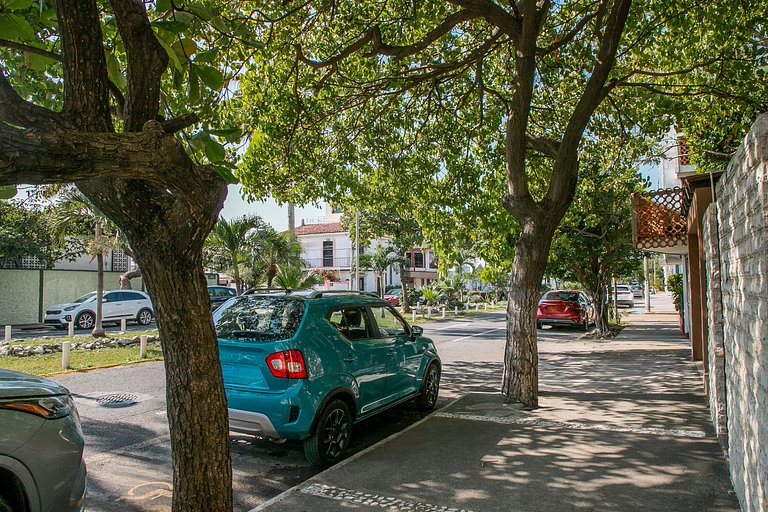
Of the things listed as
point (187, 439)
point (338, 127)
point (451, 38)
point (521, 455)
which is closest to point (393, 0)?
point (451, 38)

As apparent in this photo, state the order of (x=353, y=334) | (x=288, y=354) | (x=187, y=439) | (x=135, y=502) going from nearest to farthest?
1. (x=187, y=439)
2. (x=135, y=502)
3. (x=288, y=354)
4. (x=353, y=334)

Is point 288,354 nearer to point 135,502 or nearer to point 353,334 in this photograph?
point 353,334

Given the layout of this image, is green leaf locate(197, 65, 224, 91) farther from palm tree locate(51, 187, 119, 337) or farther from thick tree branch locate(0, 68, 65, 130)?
palm tree locate(51, 187, 119, 337)

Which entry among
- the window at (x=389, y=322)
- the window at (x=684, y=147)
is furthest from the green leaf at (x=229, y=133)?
Result: the window at (x=684, y=147)

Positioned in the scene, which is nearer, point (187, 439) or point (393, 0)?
point (187, 439)

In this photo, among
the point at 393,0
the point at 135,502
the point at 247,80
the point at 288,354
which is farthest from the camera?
the point at 393,0

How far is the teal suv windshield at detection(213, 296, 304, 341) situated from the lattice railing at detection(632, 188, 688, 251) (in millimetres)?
9295

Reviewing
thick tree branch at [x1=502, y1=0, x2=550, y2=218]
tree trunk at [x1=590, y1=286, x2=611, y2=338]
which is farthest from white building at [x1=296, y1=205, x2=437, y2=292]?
thick tree branch at [x1=502, y1=0, x2=550, y2=218]

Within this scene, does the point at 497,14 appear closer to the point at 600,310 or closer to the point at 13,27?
the point at 13,27

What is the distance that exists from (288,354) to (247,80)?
215 inches

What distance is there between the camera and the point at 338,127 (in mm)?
11258

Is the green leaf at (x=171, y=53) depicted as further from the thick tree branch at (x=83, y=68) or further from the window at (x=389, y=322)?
the window at (x=389, y=322)

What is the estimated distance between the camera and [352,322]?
21.6ft

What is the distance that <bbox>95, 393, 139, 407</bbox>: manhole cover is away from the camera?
27.8ft
